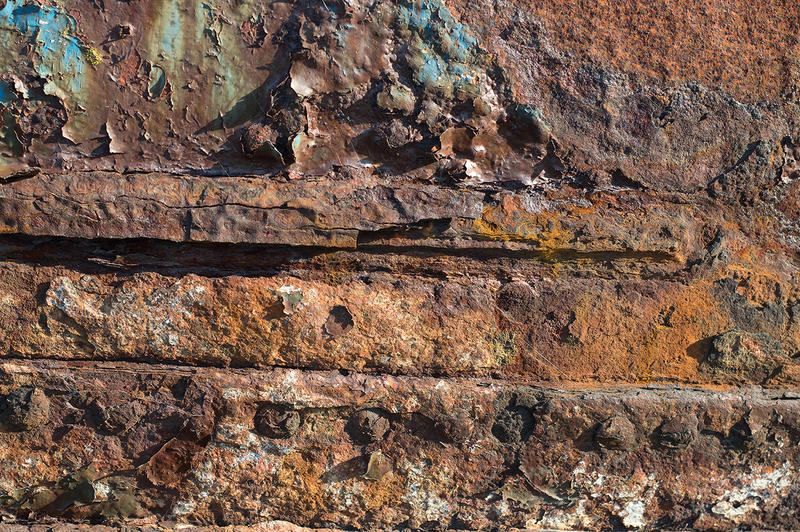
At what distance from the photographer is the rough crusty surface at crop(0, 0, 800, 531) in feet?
5.07

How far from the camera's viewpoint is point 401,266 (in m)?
1.63

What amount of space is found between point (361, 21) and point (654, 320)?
106 centimetres

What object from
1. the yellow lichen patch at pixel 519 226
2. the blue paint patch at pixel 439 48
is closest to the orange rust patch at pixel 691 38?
the blue paint patch at pixel 439 48

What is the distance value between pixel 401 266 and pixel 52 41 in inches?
38.7

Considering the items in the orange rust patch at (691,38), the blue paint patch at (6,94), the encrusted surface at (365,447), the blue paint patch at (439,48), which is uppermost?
the orange rust patch at (691,38)

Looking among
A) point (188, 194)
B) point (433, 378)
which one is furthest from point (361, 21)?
point (433, 378)

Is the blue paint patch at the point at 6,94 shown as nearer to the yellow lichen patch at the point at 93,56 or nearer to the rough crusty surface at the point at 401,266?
the rough crusty surface at the point at 401,266

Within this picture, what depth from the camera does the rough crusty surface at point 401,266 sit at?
154cm

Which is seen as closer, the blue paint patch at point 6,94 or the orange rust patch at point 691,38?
the blue paint patch at point 6,94

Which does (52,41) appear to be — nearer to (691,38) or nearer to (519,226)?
(519,226)

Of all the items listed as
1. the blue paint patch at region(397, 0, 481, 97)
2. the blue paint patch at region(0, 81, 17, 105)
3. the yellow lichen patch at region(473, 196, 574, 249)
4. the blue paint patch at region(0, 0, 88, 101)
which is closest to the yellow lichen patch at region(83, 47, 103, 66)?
the blue paint patch at region(0, 0, 88, 101)

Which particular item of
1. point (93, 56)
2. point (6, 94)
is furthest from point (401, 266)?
point (6, 94)

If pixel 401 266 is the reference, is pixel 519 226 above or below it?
above

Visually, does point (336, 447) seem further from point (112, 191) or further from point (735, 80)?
point (735, 80)
